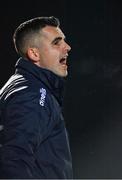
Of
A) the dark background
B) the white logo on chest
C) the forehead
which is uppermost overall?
the forehead

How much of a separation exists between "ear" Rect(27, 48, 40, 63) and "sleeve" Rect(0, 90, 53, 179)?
424mm

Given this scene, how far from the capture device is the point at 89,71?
313 cm

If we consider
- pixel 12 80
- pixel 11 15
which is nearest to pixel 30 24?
pixel 12 80

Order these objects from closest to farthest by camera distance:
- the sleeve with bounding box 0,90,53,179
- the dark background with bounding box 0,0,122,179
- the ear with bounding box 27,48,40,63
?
the sleeve with bounding box 0,90,53,179 → the ear with bounding box 27,48,40,63 → the dark background with bounding box 0,0,122,179

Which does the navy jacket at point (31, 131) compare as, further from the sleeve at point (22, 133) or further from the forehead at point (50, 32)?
the forehead at point (50, 32)

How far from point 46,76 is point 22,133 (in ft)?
1.21

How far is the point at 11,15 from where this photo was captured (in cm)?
310

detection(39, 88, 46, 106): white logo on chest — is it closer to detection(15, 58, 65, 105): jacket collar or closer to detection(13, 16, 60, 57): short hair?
detection(15, 58, 65, 105): jacket collar

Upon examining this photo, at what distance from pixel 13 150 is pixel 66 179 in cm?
32

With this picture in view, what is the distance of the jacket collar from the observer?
1589 mm

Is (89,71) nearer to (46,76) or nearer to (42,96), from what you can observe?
(46,76)

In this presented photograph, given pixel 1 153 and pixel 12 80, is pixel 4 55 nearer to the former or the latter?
pixel 12 80

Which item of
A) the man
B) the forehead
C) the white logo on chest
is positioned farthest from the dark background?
the white logo on chest

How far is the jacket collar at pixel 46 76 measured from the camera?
159 centimetres
